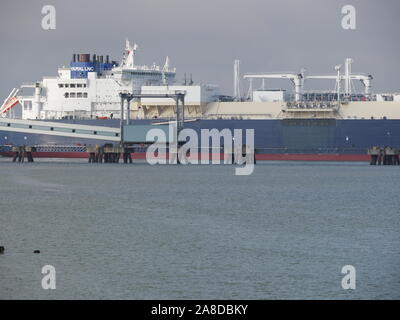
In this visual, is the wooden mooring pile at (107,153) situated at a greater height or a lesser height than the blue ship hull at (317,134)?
lesser

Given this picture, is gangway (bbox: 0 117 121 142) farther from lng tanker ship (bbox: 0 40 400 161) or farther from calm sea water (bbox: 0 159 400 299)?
calm sea water (bbox: 0 159 400 299)

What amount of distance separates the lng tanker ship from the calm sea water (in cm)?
1743

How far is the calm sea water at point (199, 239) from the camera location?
78.7 ft

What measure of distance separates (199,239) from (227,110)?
46575 millimetres

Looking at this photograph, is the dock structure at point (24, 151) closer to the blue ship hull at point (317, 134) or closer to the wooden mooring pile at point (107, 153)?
the wooden mooring pile at point (107, 153)

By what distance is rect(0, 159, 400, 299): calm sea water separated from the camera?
2398 cm

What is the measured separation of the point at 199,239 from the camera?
31422 mm

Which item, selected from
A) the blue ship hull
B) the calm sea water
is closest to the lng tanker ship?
the blue ship hull

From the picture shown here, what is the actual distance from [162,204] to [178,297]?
19.8m

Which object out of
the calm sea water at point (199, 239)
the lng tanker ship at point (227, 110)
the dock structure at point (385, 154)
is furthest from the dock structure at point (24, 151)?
the dock structure at point (385, 154)

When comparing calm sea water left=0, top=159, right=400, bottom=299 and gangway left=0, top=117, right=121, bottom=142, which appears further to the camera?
gangway left=0, top=117, right=121, bottom=142

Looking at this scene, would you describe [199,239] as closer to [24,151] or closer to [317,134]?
[317,134]

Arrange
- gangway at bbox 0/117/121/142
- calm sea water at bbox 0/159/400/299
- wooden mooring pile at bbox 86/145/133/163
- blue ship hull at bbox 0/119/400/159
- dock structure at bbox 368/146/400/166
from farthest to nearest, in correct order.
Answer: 1. gangway at bbox 0/117/121/142
2. wooden mooring pile at bbox 86/145/133/163
3. blue ship hull at bbox 0/119/400/159
4. dock structure at bbox 368/146/400/166
5. calm sea water at bbox 0/159/400/299

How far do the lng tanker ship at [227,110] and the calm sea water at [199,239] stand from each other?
57.2 ft
